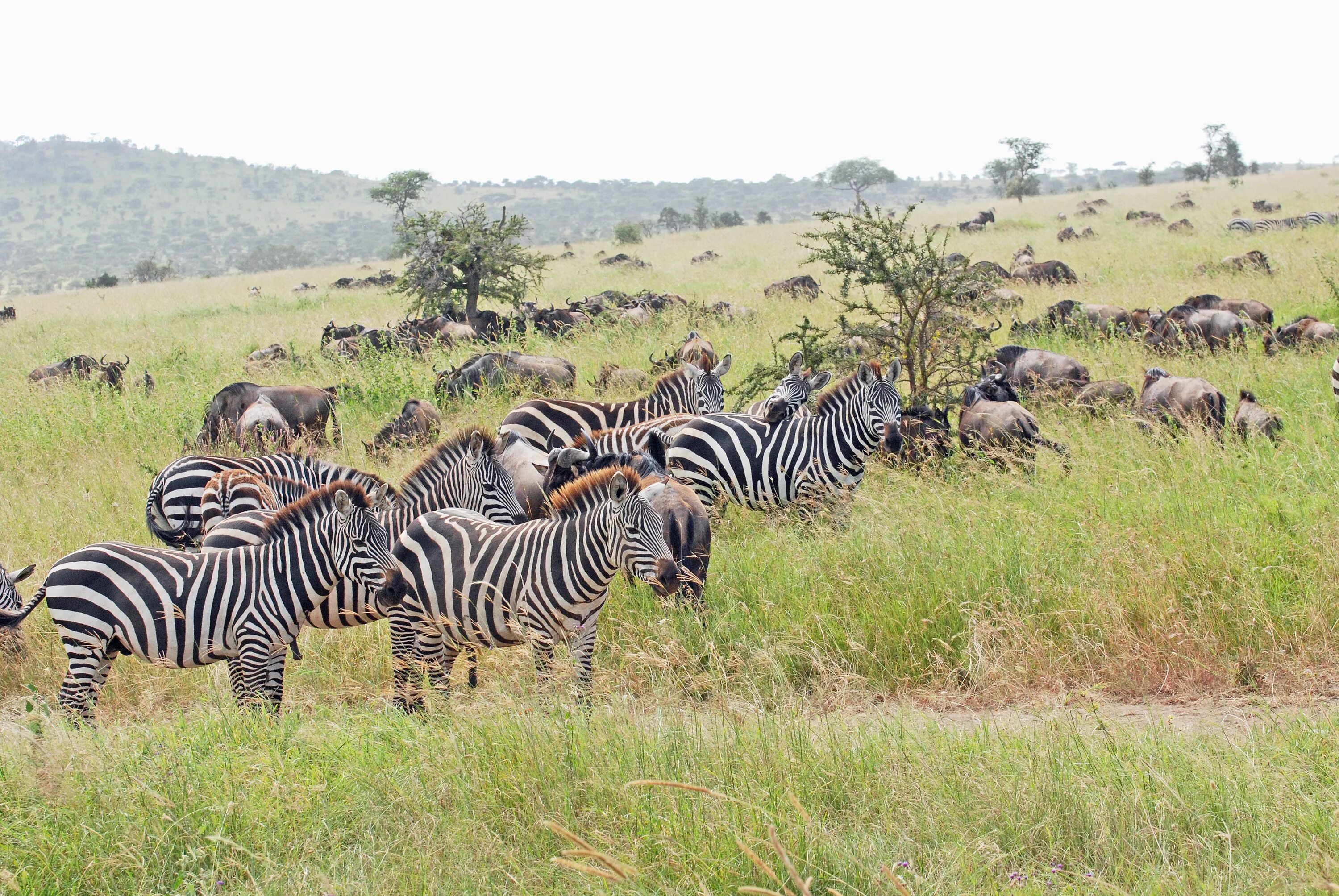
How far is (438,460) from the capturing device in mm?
7176

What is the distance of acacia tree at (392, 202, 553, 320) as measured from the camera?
18359mm

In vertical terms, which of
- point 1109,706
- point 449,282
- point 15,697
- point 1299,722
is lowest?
point 15,697

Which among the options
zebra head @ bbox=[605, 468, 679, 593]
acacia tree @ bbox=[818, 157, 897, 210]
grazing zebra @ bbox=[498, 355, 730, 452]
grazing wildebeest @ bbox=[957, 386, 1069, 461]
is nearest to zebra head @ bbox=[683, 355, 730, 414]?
grazing zebra @ bbox=[498, 355, 730, 452]

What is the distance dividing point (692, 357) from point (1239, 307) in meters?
7.42

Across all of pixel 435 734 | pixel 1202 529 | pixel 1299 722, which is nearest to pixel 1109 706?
pixel 1299 722

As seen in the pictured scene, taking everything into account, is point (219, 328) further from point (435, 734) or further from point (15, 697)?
point (435, 734)

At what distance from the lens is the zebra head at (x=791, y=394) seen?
8641mm

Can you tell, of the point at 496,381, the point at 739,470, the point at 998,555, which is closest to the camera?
the point at 998,555

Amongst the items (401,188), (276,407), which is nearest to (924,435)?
(276,407)

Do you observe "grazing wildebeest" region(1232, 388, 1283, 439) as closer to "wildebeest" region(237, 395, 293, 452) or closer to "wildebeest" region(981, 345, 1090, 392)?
"wildebeest" region(981, 345, 1090, 392)

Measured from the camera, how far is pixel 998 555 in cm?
608

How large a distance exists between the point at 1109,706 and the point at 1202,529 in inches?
66.5

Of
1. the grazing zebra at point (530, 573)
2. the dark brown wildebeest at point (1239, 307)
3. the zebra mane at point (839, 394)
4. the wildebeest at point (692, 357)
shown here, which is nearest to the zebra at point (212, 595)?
the grazing zebra at point (530, 573)

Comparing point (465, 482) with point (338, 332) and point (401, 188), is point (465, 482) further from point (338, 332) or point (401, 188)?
point (401, 188)
